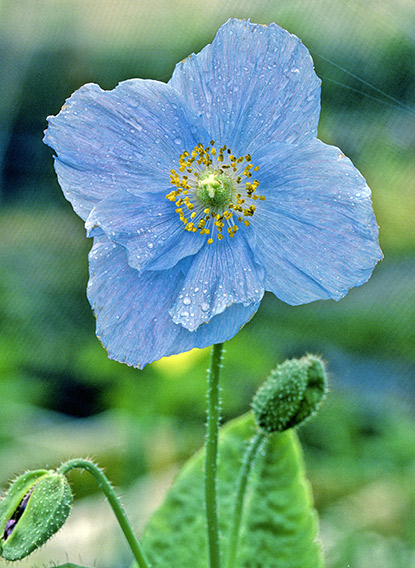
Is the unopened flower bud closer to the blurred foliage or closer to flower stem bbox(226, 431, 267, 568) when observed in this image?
flower stem bbox(226, 431, 267, 568)

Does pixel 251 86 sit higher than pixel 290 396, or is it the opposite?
pixel 251 86

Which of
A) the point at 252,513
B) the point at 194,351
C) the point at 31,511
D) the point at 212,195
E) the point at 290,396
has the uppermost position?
the point at 212,195

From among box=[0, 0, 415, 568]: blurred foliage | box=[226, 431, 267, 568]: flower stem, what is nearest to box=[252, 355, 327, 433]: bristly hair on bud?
box=[226, 431, 267, 568]: flower stem

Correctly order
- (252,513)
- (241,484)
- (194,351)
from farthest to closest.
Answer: (194,351) → (252,513) → (241,484)

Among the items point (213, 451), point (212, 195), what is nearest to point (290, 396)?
point (213, 451)

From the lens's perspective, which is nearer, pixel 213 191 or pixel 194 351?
pixel 213 191

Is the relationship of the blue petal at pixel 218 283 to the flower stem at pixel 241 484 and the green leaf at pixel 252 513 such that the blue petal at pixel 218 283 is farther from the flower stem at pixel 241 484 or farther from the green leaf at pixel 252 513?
the green leaf at pixel 252 513

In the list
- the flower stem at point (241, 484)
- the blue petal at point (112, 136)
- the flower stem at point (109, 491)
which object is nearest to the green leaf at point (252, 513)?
the flower stem at point (241, 484)

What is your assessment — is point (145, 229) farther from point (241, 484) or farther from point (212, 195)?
point (241, 484)

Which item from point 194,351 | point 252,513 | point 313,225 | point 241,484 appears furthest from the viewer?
point 194,351
